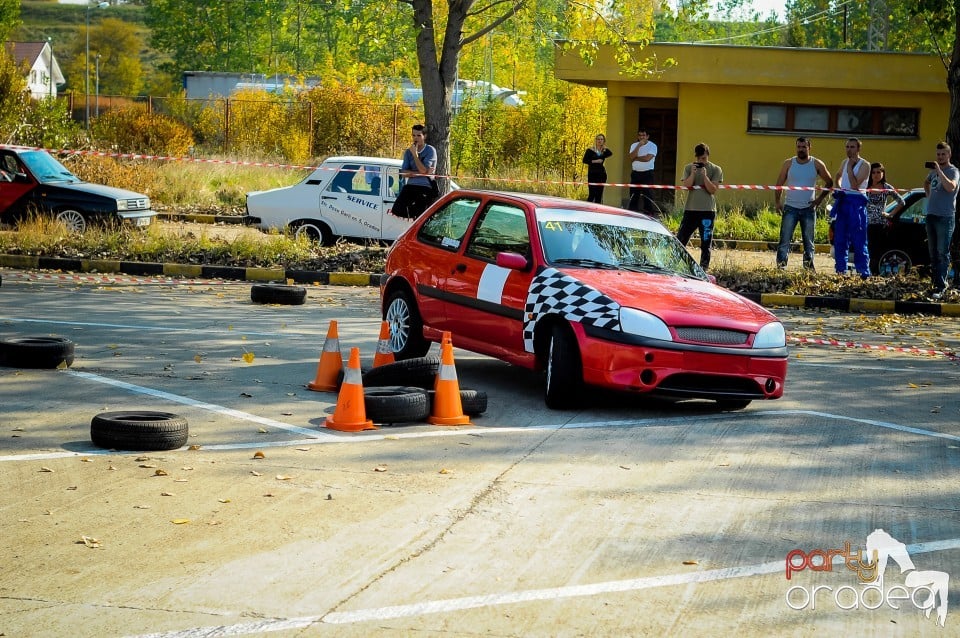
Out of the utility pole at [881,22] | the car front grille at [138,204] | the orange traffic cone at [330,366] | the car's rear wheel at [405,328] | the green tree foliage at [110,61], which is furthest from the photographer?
the green tree foliage at [110,61]

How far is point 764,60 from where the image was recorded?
3206 cm

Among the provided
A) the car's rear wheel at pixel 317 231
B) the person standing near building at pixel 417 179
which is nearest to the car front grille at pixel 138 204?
the car's rear wheel at pixel 317 231

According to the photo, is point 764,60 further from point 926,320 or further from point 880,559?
Answer: point 880,559

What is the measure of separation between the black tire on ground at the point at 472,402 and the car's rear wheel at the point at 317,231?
12516 mm

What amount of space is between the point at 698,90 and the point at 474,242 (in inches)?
921

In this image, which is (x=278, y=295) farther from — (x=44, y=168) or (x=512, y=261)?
(x=44, y=168)

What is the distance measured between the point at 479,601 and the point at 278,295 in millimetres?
10929

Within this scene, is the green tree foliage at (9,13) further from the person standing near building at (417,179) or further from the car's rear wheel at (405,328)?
the car's rear wheel at (405,328)

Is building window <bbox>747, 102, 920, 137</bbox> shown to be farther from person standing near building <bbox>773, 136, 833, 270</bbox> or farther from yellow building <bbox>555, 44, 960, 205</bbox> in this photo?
person standing near building <bbox>773, 136, 833, 270</bbox>

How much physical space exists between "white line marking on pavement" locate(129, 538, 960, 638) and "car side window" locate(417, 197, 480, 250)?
5.62 metres

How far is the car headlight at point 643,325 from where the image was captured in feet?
30.2

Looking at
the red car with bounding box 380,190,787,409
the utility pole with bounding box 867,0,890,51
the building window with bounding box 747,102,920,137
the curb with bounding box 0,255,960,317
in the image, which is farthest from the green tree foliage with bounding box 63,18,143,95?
the red car with bounding box 380,190,787,409

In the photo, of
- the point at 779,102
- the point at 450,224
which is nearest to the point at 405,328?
the point at 450,224

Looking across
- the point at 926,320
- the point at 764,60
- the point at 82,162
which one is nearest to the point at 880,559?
the point at 926,320
